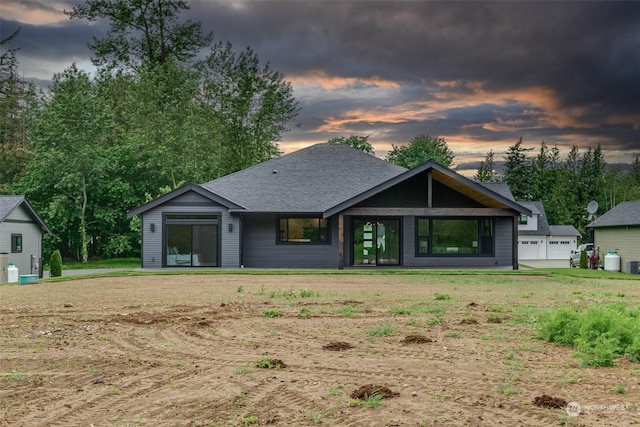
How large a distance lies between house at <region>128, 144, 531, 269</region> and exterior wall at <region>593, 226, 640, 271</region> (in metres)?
7.02

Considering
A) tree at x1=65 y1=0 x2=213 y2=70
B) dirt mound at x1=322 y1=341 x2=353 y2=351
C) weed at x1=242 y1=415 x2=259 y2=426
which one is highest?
tree at x1=65 y1=0 x2=213 y2=70

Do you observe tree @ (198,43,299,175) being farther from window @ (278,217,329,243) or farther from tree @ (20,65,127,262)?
window @ (278,217,329,243)

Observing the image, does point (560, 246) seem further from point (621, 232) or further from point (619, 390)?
point (619, 390)

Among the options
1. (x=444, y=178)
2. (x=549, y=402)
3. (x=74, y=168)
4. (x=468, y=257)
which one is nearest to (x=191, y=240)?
(x=74, y=168)

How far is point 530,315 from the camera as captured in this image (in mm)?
11453

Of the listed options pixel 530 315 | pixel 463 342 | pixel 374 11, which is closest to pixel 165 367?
pixel 463 342

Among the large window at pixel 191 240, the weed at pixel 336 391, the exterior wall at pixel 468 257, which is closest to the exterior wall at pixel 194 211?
the large window at pixel 191 240

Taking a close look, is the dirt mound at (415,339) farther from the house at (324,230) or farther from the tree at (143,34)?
the tree at (143,34)

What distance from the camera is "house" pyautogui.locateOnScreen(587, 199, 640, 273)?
30453mm

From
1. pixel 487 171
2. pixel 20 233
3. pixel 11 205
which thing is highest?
pixel 487 171

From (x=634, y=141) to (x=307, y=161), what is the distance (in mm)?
28698

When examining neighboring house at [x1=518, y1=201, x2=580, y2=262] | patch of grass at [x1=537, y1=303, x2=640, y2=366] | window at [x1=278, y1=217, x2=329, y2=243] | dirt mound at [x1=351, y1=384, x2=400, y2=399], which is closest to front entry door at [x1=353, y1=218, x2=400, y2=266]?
window at [x1=278, y1=217, x2=329, y2=243]

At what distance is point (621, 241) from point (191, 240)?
2116 centimetres

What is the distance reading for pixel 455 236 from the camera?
28.2 metres
